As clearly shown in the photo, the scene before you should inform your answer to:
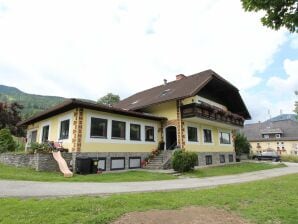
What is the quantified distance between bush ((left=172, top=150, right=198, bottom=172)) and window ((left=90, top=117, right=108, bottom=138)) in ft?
16.9

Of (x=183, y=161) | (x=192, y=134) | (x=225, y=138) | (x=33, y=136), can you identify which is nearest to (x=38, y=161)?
(x=183, y=161)

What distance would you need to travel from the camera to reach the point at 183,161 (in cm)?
1769

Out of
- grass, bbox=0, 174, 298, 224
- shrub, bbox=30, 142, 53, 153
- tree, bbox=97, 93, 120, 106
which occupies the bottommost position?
grass, bbox=0, 174, 298, 224

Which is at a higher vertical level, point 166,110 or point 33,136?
point 166,110

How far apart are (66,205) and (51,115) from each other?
15709 millimetres

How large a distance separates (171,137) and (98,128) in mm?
8011

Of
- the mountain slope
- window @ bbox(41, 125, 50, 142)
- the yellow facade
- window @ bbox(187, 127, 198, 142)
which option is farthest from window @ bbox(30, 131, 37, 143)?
the mountain slope

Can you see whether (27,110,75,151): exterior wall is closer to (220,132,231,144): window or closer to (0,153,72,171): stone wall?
(0,153,72,171): stone wall

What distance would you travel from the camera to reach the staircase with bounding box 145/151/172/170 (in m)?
19.8

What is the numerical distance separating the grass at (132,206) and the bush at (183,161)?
796 cm

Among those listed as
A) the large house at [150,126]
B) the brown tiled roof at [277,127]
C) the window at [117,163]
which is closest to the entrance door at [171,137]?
the large house at [150,126]

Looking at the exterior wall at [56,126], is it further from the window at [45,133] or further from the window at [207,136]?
the window at [207,136]

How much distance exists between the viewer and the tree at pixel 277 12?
6641mm

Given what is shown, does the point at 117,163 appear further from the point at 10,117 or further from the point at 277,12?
the point at 10,117
